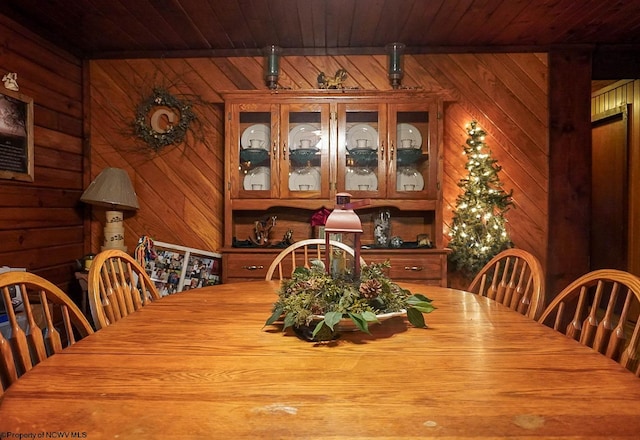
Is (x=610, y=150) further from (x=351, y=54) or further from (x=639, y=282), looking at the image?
(x=639, y=282)

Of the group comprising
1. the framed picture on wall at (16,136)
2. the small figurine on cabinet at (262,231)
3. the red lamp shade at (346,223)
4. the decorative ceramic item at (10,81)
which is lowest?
the small figurine on cabinet at (262,231)

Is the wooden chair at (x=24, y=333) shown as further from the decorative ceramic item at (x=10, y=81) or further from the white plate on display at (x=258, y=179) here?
the decorative ceramic item at (x=10, y=81)

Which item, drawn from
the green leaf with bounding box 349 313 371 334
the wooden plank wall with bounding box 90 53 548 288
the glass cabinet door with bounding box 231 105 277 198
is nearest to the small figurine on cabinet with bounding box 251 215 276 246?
the glass cabinet door with bounding box 231 105 277 198

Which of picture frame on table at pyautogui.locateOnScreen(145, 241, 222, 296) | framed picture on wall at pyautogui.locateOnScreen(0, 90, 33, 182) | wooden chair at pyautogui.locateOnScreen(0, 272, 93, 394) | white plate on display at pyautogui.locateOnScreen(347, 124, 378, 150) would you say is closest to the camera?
wooden chair at pyautogui.locateOnScreen(0, 272, 93, 394)

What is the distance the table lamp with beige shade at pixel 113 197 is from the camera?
2957mm

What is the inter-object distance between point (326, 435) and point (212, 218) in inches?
111

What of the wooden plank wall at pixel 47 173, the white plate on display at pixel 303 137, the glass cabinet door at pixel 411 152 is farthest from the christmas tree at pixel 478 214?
the wooden plank wall at pixel 47 173

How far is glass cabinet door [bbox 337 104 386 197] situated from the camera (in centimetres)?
294

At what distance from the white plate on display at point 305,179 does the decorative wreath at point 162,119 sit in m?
0.93

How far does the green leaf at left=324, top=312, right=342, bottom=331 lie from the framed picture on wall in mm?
2363

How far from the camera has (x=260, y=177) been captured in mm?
3021

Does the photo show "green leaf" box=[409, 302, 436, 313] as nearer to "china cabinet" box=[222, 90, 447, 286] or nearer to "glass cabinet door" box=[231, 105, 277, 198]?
"china cabinet" box=[222, 90, 447, 286]

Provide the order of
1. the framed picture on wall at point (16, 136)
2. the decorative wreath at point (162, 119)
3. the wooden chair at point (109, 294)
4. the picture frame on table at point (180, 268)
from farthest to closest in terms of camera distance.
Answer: the decorative wreath at point (162, 119) → the picture frame on table at point (180, 268) → the framed picture on wall at point (16, 136) → the wooden chair at point (109, 294)

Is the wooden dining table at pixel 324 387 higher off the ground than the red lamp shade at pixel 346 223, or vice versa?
the red lamp shade at pixel 346 223
